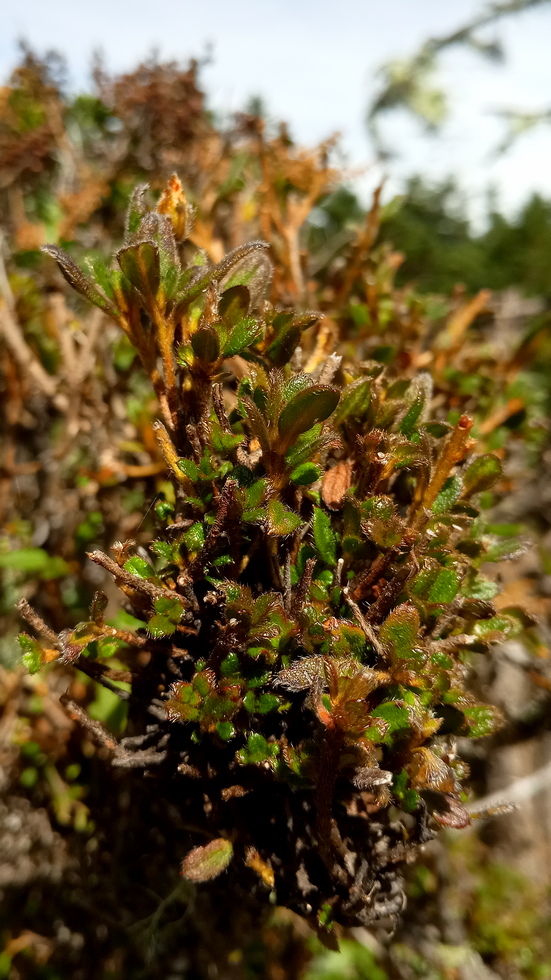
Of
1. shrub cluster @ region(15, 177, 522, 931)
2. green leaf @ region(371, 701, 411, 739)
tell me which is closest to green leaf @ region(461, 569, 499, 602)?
shrub cluster @ region(15, 177, 522, 931)

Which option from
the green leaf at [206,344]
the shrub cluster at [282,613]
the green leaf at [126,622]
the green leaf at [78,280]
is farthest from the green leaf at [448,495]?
the green leaf at [126,622]

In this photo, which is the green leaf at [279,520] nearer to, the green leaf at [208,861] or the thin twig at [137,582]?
the thin twig at [137,582]

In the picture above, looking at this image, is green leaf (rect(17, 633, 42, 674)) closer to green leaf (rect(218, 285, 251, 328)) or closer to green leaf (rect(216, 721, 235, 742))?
green leaf (rect(216, 721, 235, 742))

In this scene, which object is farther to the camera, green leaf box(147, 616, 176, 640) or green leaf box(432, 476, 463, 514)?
green leaf box(432, 476, 463, 514)

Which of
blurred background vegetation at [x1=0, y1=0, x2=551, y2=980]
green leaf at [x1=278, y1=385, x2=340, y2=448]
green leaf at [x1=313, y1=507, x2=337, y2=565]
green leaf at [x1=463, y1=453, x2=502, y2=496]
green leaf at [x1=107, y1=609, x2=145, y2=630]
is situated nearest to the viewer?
green leaf at [x1=278, y1=385, x2=340, y2=448]

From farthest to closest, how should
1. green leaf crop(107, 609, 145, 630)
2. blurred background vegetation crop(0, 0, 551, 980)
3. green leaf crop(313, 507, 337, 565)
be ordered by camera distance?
blurred background vegetation crop(0, 0, 551, 980), green leaf crop(107, 609, 145, 630), green leaf crop(313, 507, 337, 565)

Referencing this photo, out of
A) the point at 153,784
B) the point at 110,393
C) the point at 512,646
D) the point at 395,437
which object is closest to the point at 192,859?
the point at 153,784

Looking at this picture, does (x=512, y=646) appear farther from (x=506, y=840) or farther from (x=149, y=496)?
(x=506, y=840)
